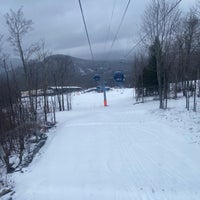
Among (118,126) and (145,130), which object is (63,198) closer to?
(145,130)

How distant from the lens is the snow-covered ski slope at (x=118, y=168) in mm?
5957

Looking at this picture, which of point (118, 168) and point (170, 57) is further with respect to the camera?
point (170, 57)

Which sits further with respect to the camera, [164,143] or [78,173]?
[164,143]

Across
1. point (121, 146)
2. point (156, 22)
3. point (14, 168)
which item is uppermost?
point (156, 22)

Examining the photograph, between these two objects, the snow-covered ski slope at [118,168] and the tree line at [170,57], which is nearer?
the snow-covered ski slope at [118,168]

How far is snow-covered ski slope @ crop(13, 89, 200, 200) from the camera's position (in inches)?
235

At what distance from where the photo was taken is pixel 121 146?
31.3ft

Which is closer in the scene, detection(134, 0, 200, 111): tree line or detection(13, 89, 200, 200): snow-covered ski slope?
detection(13, 89, 200, 200): snow-covered ski slope

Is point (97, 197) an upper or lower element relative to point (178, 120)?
lower

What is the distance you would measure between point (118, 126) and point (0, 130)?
6.15 m

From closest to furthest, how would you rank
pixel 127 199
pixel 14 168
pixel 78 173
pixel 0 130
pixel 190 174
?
pixel 127 199
pixel 190 174
pixel 78 173
pixel 14 168
pixel 0 130

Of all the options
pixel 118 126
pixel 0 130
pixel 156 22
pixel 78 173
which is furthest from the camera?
pixel 156 22

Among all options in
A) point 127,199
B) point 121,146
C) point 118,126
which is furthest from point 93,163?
point 118,126

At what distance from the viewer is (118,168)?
291 inches
